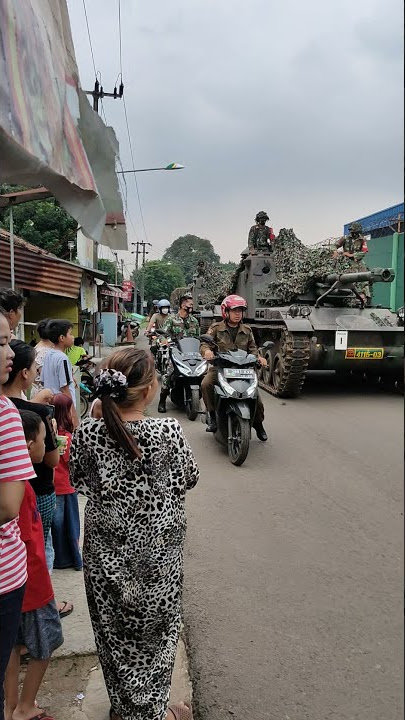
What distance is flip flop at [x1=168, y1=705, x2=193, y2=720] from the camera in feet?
7.30

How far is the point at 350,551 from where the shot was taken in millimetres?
3662

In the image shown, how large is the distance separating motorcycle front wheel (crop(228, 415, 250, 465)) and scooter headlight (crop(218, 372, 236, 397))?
0.26 metres

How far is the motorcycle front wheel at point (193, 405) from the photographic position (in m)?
7.93

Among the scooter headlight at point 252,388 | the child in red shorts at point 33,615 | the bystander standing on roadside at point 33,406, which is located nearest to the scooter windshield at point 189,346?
the scooter headlight at point 252,388

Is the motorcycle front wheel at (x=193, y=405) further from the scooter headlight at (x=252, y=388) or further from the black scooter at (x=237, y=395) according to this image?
the scooter headlight at (x=252, y=388)

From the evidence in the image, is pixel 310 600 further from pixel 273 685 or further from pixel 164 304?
pixel 164 304

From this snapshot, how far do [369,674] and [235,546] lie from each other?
1.48 metres

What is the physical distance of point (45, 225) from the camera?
20.5m

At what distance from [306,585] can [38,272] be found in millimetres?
7287

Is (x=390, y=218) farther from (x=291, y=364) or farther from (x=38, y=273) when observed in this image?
(x=38, y=273)

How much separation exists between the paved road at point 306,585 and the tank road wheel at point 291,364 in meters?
3.70

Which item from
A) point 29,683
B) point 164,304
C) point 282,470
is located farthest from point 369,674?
point 164,304

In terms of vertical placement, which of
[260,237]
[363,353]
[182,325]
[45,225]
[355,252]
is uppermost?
[45,225]

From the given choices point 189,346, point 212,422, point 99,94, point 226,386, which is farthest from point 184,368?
point 99,94
